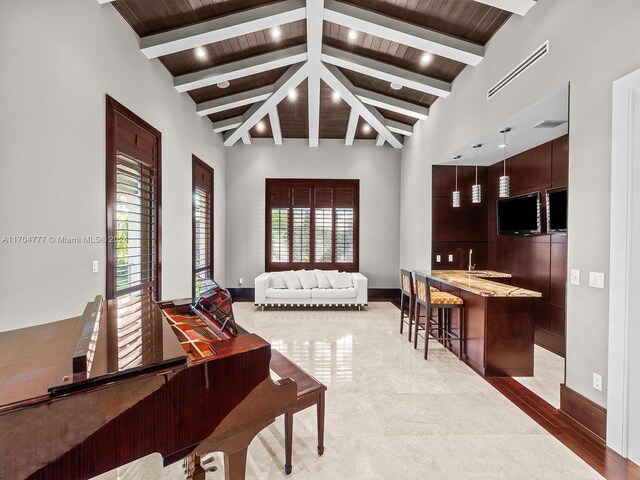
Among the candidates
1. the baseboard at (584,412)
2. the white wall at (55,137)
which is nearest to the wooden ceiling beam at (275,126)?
the white wall at (55,137)

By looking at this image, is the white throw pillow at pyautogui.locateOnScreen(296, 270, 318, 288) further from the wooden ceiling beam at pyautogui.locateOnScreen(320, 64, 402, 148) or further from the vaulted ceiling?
the wooden ceiling beam at pyautogui.locateOnScreen(320, 64, 402, 148)

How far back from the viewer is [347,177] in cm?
713

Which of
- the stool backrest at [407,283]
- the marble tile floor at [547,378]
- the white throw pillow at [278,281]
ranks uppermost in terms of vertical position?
the stool backrest at [407,283]

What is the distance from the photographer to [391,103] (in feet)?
17.2

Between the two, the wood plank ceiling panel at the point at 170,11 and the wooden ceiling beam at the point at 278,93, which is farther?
the wooden ceiling beam at the point at 278,93

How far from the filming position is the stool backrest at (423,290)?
3647 millimetres

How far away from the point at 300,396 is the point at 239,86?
482cm

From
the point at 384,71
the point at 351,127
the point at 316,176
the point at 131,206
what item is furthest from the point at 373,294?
the point at 131,206

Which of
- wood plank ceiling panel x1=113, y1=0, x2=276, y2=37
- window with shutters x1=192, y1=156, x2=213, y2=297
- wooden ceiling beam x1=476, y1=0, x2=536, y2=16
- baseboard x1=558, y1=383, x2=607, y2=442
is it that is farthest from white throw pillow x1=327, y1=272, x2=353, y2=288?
wooden ceiling beam x1=476, y1=0, x2=536, y2=16

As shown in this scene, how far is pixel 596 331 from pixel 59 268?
13.2ft

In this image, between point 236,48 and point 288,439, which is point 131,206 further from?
point 288,439

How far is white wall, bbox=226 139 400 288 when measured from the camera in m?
7.04

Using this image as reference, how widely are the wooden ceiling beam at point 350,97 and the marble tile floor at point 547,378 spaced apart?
4493 mm

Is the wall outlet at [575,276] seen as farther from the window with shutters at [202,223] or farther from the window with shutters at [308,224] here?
the window with shutters at [308,224]
